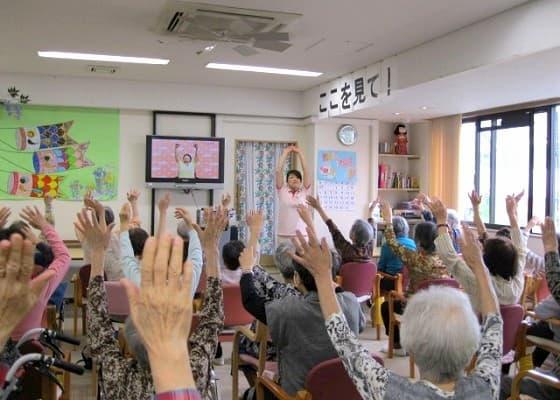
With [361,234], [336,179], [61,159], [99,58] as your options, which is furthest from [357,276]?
[61,159]

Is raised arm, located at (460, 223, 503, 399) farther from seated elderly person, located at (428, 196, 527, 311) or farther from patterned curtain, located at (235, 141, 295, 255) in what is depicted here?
patterned curtain, located at (235, 141, 295, 255)

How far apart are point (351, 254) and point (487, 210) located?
11.9ft

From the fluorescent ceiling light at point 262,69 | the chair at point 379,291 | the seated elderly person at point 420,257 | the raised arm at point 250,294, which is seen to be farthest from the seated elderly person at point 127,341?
the fluorescent ceiling light at point 262,69

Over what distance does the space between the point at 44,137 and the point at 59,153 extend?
0.27 metres

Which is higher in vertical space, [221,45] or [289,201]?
[221,45]

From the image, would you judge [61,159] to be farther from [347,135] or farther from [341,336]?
[341,336]

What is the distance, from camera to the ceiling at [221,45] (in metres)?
4.24

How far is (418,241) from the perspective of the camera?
4445 millimetres

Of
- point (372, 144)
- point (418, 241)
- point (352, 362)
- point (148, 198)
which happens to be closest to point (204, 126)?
point (148, 198)

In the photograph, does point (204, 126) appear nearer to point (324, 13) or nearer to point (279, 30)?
point (279, 30)

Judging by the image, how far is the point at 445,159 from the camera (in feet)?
→ 25.8

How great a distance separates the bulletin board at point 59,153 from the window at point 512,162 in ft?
16.1

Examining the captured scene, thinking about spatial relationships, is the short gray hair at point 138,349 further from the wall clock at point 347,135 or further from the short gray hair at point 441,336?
the wall clock at point 347,135

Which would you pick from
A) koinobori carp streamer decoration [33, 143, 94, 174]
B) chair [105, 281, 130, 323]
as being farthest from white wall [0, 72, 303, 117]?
chair [105, 281, 130, 323]
